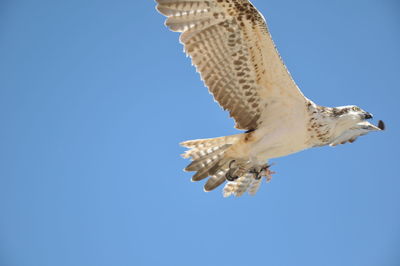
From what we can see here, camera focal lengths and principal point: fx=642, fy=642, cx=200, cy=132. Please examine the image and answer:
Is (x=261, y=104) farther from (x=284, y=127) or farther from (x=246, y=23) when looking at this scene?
(x=246, y=23)

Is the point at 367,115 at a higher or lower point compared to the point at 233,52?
lower

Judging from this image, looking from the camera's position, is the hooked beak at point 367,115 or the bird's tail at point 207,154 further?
the bird's tail at point 207,154

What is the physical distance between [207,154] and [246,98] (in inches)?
36.1

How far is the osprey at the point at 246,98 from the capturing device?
805 cm

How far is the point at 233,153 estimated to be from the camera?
867cm

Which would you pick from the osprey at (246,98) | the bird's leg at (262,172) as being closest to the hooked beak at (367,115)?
the osprey at (246,98)

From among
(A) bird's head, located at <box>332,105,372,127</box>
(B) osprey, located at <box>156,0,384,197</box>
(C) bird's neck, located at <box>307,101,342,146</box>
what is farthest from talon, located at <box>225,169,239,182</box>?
(A) bird's head, located at <box>332,105,372,127</box>

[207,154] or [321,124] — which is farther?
[207,154]

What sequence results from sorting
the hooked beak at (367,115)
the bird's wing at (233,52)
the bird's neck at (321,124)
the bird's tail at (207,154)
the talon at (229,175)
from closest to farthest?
the bird's wing at (233,52), the bird's neck at (321,124), the hooked beak at (367,115), the bird's tail at (207,154), the talon at (229,175)

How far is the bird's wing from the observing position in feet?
26.1

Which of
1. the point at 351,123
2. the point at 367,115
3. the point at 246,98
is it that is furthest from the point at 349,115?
Answer: the point at 246,98

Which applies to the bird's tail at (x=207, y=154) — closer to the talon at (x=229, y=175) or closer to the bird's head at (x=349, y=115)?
the talon at (x=229, y=175)

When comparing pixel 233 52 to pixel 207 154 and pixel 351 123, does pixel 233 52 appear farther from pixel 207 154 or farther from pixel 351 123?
pixel 351 123

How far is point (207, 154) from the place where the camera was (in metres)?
8.66
